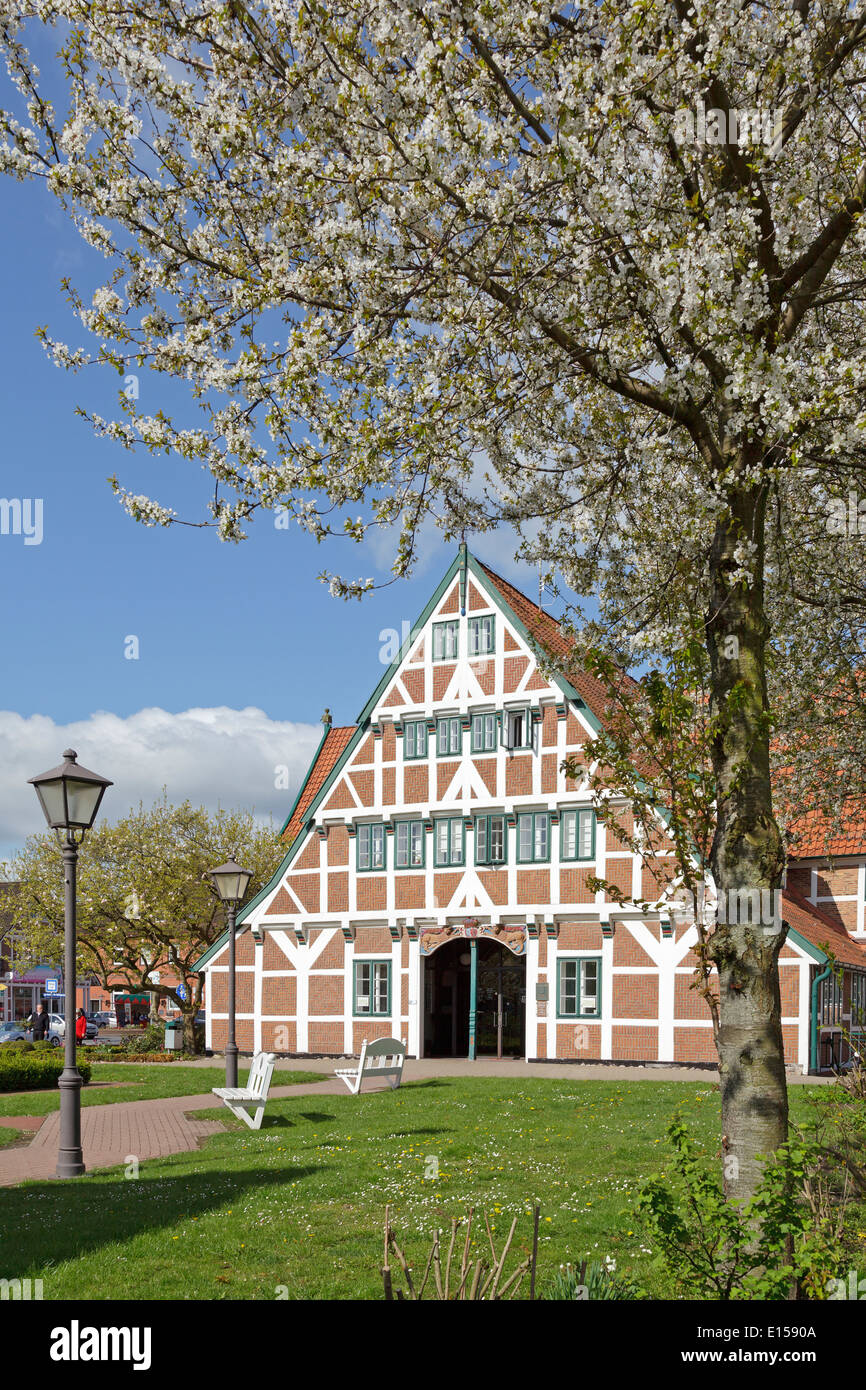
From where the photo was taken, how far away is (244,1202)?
9.91 metres

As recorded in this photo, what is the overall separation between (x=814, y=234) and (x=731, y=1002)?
17.6ft

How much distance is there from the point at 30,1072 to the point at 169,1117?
642 centimetres

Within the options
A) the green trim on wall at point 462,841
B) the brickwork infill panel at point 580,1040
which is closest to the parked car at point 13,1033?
the green trim on wall at point 462,841

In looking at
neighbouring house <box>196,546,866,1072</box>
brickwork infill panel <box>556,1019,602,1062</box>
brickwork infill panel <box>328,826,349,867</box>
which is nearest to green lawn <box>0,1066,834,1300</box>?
neighbouring house <box>196,546,866,1072</box>

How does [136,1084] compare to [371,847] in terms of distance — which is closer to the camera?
[136,1084]

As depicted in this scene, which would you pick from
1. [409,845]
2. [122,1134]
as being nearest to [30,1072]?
[122,1134]

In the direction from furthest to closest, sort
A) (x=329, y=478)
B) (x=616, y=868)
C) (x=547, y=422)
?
(x=616, y=868), (x=547, y=422), (x=329, y=478)

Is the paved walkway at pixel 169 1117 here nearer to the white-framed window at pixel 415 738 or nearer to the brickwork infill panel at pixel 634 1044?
the brickwork infill panel at pixel 634 1044

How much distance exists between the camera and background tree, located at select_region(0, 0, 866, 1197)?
22.2 feet

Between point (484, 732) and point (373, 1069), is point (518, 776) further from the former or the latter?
point (373, 1069)

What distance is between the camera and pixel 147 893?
40344 millimetres

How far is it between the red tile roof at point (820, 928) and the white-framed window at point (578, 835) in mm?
4610
